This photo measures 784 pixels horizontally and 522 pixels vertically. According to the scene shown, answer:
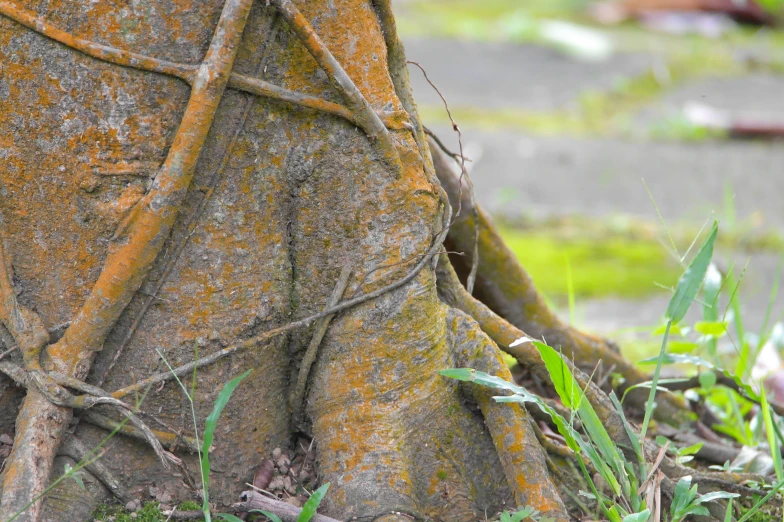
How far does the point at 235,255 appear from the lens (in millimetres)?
1522

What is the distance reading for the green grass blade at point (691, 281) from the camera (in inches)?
62.1

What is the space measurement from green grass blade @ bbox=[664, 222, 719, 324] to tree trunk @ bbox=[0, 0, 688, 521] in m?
0.33

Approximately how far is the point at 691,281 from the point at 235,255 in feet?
2.73

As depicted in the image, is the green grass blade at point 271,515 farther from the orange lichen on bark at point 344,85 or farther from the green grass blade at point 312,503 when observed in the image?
the orange lichen on bark at point 344,85

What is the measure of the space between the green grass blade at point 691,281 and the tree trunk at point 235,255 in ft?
1.09

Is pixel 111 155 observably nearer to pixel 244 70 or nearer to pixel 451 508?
pixel 244 70

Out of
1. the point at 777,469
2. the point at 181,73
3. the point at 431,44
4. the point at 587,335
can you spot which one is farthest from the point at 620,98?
the point at 181,73

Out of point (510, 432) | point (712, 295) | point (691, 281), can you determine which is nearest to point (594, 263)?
point (712, 295)

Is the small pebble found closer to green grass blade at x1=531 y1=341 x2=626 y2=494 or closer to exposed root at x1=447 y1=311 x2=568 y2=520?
exposed root at x1=447 y1=311 x2=568 y2=520

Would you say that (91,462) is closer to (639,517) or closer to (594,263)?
(639,517)

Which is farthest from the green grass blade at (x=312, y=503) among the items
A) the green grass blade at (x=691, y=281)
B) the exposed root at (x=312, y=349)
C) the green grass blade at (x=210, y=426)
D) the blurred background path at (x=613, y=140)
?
the blurred background path at (x=613, y=140)

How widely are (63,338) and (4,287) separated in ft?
0.52

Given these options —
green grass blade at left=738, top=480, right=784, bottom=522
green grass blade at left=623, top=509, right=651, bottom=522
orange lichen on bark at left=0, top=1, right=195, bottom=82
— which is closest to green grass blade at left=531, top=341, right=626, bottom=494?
green grass blade at left=623, top=509, right=651, bottom=522

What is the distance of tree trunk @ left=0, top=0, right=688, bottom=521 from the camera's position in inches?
56.3
